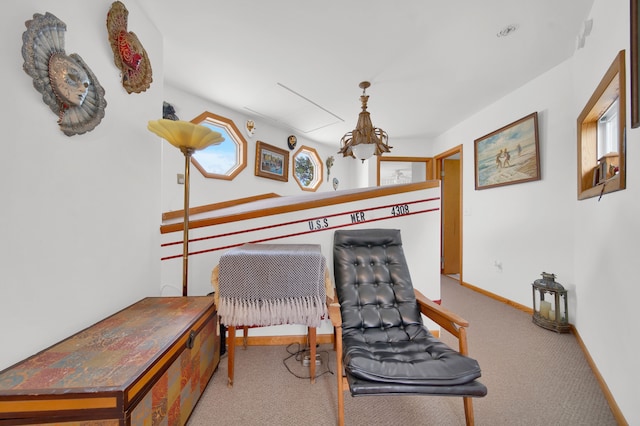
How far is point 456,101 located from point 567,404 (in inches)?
125

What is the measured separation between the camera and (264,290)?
1375 millimetres

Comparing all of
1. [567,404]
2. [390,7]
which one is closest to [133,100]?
[390,7]

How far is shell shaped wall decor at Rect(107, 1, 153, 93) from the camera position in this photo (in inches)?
Answer: 53.6

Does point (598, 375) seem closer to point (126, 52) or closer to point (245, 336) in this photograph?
point (245, 336)

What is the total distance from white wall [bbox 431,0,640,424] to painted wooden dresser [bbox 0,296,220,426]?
2.12m

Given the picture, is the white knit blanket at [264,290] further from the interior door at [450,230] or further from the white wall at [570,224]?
the interior door at [450,230]

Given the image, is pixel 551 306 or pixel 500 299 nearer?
pixel 551 306

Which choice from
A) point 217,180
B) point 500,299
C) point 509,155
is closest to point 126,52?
point 217,180

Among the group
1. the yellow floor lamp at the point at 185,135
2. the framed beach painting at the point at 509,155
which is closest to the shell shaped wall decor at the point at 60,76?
the yellow floor lamp at the point at 185,135

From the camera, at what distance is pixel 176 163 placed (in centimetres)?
267

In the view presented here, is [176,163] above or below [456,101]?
below

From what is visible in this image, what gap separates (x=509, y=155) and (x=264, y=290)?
3.30 m

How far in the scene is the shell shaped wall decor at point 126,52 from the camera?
136 cm

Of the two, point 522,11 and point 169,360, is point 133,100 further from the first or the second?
point 522,11
